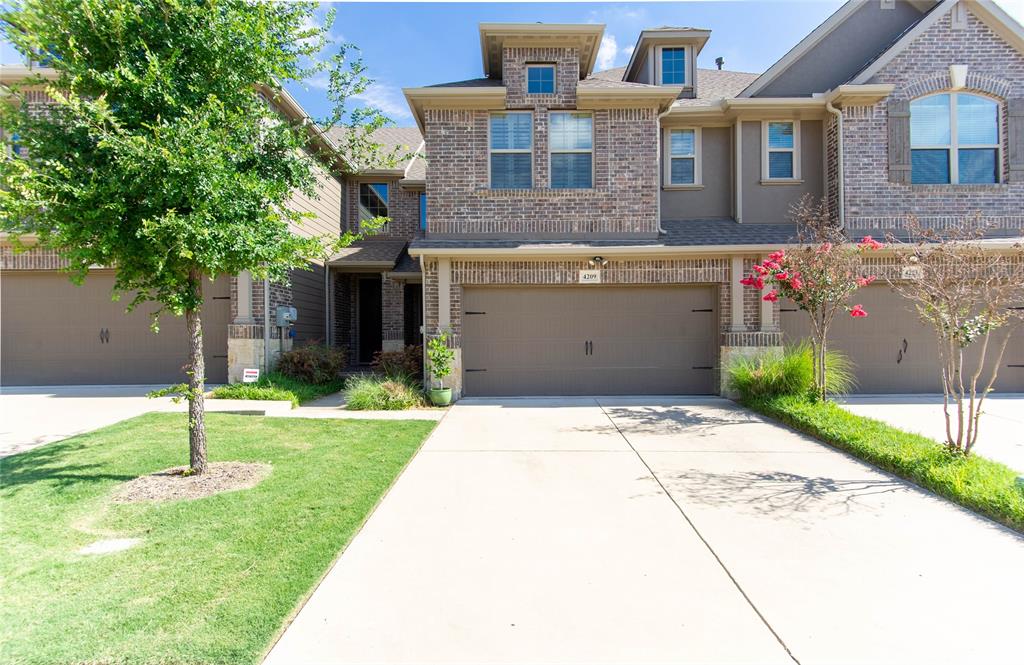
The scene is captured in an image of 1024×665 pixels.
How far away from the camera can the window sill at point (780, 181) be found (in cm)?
1132

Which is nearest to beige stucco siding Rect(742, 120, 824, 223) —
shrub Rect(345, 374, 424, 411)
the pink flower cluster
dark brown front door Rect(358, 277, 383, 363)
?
the pink flower cluster

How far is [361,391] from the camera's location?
937 centimetres

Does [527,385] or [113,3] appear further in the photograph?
[527,385]

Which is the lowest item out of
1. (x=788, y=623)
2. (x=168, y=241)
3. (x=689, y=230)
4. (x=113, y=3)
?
(x=788, y=623)

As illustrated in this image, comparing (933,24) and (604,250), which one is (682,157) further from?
(933,24)

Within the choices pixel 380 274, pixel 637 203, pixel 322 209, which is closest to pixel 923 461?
pixel 637 203

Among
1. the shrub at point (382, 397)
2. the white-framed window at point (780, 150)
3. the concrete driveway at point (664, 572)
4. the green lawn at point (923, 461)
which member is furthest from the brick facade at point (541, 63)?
the concrete driveway at point (664, 572)

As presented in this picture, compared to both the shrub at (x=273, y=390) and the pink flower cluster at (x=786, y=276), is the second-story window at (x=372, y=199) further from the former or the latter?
the pink flower cluster at (x=786, y=276)

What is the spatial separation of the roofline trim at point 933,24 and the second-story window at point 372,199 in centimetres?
1285

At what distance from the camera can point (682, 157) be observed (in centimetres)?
1164

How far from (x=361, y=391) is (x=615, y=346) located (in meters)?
5.14

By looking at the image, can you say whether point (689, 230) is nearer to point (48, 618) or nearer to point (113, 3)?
point (113, 3)

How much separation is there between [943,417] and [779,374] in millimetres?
2402

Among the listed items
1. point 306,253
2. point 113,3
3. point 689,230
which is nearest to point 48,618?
point 306,253
